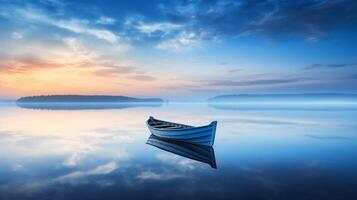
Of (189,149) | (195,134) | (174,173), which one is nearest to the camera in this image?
(174,173)

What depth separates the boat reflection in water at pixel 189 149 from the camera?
Result: 1750 cm

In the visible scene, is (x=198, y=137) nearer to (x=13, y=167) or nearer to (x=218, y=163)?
(x=218, y=163)

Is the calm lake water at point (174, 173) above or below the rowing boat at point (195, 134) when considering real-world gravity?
below

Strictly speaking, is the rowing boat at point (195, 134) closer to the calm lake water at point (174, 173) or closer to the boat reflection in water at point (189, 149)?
the boat reflection in water at point (189, 149)

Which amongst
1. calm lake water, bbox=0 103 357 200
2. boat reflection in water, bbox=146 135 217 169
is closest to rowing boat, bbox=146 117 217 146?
boat reflection in water, bbox=146 135 217 169

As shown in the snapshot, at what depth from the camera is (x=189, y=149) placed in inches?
796

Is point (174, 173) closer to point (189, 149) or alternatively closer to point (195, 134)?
point (189, 149)

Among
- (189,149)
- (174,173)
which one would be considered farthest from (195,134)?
(174,173)

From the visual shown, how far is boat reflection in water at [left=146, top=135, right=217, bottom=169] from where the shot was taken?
17500 millimetres

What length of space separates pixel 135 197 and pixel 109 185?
2.04 m

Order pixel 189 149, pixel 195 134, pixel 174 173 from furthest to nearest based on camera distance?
pixel 195 134, pixel 189 149, pixel 174 173

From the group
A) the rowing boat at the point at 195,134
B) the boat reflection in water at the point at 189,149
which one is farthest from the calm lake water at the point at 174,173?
the rowing boat at the point at 195,134

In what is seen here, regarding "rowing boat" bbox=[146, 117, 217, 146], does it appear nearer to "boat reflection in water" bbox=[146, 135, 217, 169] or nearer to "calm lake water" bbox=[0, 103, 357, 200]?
"boat reflection in water" bbox=[146, 135, 217, 169]

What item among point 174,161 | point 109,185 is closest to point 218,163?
point 174,161
